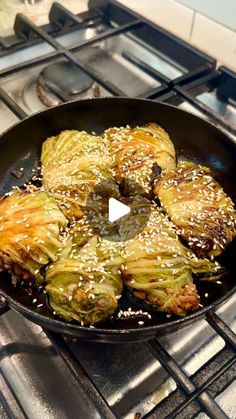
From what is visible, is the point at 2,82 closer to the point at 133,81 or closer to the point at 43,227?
the point at 133,81

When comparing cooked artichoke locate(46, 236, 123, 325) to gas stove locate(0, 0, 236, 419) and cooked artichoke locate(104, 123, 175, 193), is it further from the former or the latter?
cooked artichoke locate(104, 123, 175, 193)

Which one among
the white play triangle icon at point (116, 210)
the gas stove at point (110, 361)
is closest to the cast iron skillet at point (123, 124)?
the gas stove at point (110, 361)

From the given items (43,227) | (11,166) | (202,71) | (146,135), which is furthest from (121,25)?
(43,227)

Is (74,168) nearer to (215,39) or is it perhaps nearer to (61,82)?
(61,82)

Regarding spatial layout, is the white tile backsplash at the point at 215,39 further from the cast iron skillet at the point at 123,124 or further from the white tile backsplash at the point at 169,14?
the cast iron skillet at the point at 123,124

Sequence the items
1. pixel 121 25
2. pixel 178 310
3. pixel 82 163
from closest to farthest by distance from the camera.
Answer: pixel 178 310
pixel 82 163
pixel 121 25

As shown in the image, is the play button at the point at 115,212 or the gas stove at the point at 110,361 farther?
the play button at the point at 115,212
